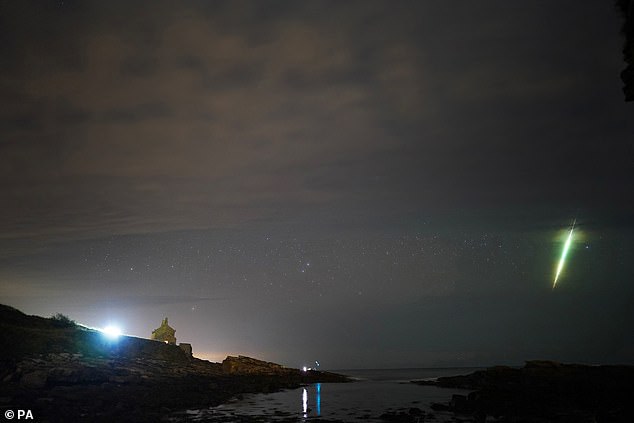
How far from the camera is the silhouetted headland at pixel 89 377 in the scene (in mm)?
30734

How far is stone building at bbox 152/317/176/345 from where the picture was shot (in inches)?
3655

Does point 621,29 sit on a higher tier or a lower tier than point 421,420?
higher

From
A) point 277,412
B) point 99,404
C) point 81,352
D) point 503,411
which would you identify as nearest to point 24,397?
point 99,404

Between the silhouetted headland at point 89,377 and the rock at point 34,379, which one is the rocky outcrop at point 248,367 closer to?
the silhouetted headland at point 89,377

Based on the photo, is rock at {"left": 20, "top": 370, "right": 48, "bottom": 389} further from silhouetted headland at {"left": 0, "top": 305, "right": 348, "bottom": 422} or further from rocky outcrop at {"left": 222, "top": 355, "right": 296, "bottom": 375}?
rocky outcrop at {"left": 222, "top": 355, "right": 296, "bottom": 375}

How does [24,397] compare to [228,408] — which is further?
[228,408]

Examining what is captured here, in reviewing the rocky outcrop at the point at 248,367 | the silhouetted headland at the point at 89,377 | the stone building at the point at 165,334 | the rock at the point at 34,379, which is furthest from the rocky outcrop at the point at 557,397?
the stone building at the point at 165,334

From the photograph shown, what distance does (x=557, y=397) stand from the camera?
41594 millimetres

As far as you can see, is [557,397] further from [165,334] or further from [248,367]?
[165,334]

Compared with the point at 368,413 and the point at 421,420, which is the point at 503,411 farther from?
the point at 368,413

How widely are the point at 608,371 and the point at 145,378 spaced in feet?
172

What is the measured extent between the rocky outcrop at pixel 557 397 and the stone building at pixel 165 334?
68.6 m

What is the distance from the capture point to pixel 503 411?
34531 millimetres

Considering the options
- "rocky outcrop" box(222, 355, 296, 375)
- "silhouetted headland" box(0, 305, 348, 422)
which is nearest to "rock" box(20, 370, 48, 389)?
"silhouetted headland" box(0, 305, 348, 422)
